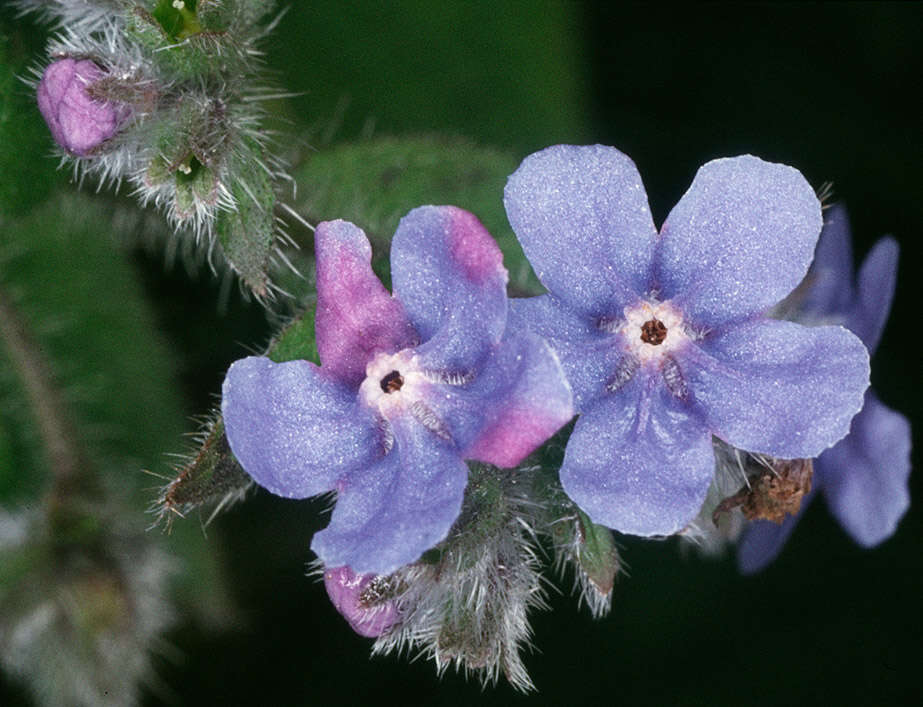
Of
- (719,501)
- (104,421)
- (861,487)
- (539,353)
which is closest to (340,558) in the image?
(539,353)

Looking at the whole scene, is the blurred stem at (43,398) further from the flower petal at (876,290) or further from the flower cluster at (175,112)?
the flower petal at (876,290)

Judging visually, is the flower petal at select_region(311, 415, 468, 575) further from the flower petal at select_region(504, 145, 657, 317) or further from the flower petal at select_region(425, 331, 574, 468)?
the flower petal at select_region(504, 145, 657, 317)

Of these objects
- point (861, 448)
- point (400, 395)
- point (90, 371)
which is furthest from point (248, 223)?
point (90, 371)

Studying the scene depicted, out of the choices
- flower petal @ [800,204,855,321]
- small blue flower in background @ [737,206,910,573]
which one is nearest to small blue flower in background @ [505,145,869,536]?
small blue flower in background @ [737,206,910,573]

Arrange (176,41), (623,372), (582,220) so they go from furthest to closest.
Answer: (176,41)
(623,372)
(582,220)

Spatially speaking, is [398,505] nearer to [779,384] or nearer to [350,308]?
[350,308]

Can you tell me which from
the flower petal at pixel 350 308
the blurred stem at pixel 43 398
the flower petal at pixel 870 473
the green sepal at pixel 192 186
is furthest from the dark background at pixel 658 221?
the flower petal at pixel 350 308

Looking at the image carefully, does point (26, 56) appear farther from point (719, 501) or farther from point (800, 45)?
point (800, 45)
